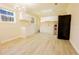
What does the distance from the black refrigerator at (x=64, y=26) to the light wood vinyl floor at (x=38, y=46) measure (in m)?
0.11

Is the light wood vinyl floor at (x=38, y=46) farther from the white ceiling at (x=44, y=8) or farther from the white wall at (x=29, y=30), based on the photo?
the white ceiling at (x=44, y=8)

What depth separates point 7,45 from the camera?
1.62 metres

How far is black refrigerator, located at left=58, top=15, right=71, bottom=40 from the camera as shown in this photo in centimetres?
178

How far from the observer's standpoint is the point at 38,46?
1.72 meters

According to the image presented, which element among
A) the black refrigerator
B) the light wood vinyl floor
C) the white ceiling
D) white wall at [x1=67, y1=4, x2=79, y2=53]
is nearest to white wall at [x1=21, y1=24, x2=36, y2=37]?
the light wood vinyl floor

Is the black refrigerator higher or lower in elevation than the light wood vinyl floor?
higher

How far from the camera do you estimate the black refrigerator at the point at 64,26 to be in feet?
5.83

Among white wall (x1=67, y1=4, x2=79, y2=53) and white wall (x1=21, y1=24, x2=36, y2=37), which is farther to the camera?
white wall (x1=21, y1=24, x2=36, y2=37)

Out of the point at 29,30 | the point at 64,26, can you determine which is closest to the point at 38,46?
the point at 29,30

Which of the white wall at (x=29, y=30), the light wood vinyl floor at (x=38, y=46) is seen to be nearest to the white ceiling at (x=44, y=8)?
the white wall at (x=29, y=30)

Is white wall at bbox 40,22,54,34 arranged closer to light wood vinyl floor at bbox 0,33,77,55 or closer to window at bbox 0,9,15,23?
light wood vinyl floor at bbox 0,33,77,55

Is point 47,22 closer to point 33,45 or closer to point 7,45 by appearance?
point 33,45

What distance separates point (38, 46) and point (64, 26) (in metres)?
0.60

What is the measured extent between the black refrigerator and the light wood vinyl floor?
4.1 inches
